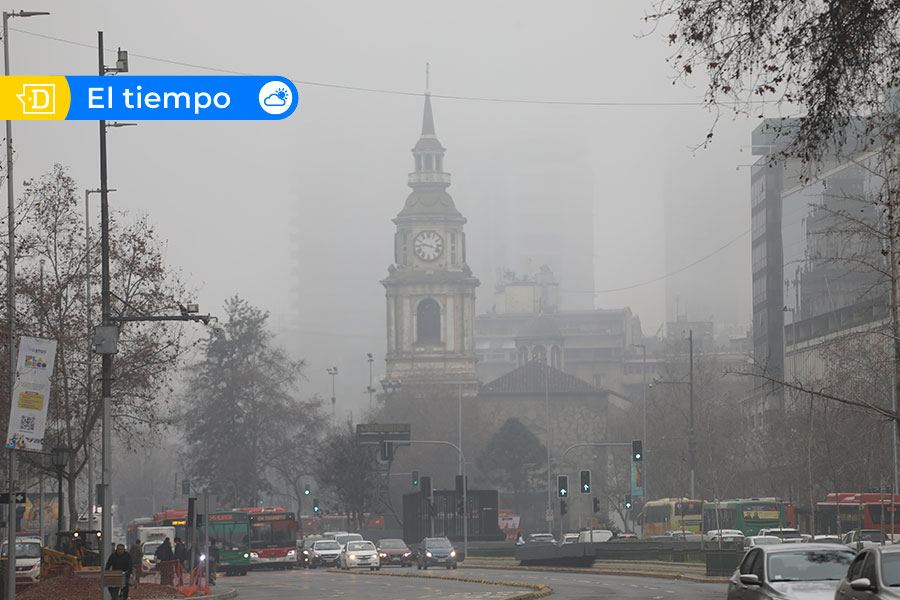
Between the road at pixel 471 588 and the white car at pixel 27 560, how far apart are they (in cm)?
541

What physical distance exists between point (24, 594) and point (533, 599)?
1188 cm

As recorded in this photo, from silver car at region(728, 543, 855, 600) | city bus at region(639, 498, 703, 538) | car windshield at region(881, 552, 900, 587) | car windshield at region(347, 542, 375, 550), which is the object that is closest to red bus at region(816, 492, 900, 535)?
car windshield at region(347, 542, 375, 550)

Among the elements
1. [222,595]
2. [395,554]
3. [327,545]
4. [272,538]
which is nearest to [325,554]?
[327,545]

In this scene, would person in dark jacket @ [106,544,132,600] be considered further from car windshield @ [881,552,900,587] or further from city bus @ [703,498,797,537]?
city bus @ [703,498,797,537]

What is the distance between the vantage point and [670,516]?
9725cm

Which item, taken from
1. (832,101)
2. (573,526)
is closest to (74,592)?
(832,101)

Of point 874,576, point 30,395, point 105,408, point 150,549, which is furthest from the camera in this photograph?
point 150,549

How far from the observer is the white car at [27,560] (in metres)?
47.2

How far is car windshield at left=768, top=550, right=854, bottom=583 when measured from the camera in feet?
66.6

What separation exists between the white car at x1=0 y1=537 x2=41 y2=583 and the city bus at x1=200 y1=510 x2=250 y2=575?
68.6ft

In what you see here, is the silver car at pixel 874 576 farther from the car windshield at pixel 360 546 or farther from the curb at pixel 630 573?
the car windshield at pixel 360 546

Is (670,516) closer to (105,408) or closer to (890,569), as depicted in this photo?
(105,408)

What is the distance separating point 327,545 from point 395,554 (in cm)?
490

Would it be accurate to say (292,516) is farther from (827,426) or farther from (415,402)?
(415,402)
